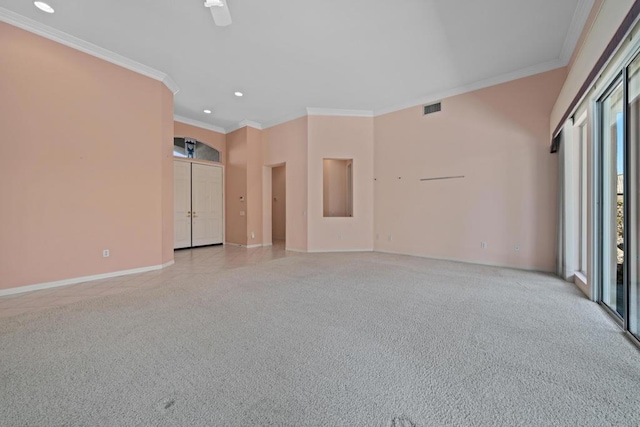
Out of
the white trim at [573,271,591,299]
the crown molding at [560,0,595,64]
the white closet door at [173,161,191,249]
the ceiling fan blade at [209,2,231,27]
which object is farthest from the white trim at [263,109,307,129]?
the white trim at [573,271,591,299]

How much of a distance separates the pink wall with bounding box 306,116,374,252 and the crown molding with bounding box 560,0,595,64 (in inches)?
137

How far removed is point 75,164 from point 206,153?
3930 millimetres

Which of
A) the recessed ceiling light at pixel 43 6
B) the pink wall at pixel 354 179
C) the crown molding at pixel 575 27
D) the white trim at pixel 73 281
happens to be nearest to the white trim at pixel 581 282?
the crown molding at pixel 575 27

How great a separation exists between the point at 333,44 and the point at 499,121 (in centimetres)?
331

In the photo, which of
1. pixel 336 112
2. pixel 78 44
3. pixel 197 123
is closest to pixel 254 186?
pixel 197 123

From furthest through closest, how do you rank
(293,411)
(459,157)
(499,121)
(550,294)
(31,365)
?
(459,157), (499,121), (550,294), (31,365), (293,411)

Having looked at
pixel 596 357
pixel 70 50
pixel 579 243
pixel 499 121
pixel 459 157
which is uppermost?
pixel 70 50

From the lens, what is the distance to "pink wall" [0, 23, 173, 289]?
3246 mm

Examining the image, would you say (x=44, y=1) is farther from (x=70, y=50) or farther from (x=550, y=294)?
(x=550, y=294)

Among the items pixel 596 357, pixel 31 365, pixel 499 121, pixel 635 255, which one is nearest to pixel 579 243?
pixel 635 255

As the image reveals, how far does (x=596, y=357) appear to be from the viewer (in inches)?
72.5

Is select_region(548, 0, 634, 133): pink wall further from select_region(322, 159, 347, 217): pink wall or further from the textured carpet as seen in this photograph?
select_region(322, 159, 347, 217): pink wall

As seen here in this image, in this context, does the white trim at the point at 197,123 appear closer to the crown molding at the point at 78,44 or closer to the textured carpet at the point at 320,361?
the crown molding at the point at 78,44

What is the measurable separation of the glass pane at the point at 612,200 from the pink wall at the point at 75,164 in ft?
20.2
